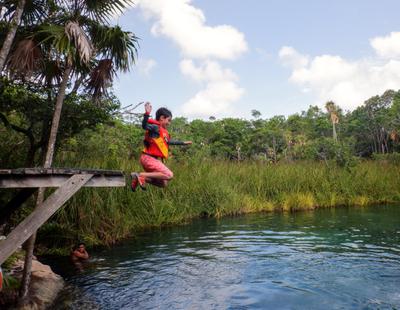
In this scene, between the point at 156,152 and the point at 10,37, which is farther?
the point at 10,37

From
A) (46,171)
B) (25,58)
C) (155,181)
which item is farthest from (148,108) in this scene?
(25,58)

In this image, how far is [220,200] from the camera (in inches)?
661

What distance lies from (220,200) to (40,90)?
910 cm

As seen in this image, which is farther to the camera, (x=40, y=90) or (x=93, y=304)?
(x=40, y=90)

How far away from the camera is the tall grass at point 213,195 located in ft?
35.8

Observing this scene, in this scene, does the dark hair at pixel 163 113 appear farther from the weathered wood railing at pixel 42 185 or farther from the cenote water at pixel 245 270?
the cenote water at pixel 245 270

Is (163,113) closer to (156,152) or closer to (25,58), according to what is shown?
(156,152)

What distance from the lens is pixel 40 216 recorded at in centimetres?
567

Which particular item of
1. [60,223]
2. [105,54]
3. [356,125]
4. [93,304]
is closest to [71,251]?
[60,223]

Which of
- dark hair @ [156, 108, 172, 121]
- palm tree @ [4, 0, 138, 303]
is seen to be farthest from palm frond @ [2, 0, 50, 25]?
dark hair @ [156, 108, 172, 121]

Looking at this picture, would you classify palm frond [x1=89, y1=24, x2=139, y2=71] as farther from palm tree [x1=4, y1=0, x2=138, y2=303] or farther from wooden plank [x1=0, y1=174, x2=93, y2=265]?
wooden plank [x1=0, y1=174, x2=93, y2=265]

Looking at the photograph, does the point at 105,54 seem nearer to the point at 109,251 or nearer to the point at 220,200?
the point at 109,251

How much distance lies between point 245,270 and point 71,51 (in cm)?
548

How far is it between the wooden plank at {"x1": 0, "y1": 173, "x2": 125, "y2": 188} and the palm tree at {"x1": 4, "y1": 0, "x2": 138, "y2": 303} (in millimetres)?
1465
